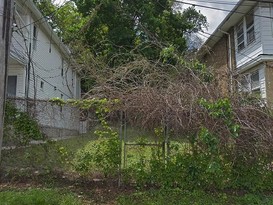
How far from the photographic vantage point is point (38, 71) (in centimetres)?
1568

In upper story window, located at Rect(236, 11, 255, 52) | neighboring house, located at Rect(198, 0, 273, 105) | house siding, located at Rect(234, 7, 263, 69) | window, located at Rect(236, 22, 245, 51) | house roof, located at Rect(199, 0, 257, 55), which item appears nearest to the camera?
neighboring house, located at Rect(198, 0, 273, 105)

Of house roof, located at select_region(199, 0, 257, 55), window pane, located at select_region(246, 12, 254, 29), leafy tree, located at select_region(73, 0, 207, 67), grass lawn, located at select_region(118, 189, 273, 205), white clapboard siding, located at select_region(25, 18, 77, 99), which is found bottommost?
grass lawn, located at select_region(118, 189, 273, 205)

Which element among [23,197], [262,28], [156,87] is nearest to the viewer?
[23,197]

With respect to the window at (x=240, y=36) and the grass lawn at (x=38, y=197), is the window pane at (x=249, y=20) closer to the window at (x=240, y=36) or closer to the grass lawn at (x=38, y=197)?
the window at (x=240, y=36)

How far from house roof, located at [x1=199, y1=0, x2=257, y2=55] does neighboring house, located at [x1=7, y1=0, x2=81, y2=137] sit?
775 cm

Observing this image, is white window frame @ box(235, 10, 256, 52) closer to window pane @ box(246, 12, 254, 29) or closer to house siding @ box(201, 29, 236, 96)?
window pane @ box(246, 12, 254, 29)

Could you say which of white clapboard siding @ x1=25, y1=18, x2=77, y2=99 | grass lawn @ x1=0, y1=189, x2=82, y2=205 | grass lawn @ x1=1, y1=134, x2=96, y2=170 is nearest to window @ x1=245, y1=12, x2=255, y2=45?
white clapboard siding @ x1=25, y1=18, x2=77, y2=99

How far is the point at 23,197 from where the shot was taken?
534 cm

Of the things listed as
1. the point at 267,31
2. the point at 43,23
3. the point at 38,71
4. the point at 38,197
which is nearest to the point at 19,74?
the point at 38,71

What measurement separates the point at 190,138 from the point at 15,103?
416 centimetres

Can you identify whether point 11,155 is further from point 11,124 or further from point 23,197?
point 23,197

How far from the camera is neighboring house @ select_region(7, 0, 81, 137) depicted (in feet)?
22.0

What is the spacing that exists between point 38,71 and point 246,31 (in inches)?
447

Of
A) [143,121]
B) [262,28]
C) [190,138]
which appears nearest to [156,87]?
[143,121]
